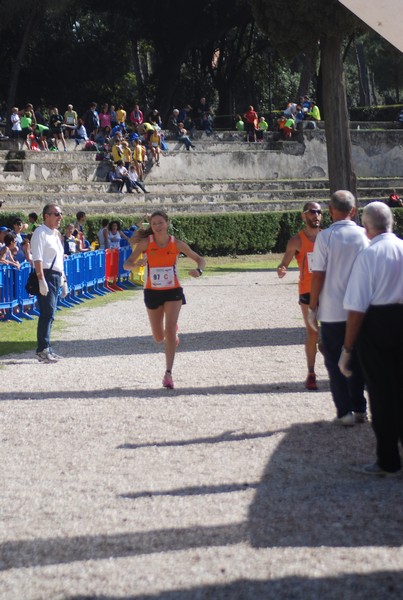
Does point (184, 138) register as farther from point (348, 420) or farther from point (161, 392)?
point (348, 420)

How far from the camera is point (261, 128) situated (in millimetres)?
50656

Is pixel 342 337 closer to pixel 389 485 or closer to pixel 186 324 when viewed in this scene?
pixel 389 485

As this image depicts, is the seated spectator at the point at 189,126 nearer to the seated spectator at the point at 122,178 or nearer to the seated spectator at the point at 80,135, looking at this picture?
the seated spectator at the point at 80,135

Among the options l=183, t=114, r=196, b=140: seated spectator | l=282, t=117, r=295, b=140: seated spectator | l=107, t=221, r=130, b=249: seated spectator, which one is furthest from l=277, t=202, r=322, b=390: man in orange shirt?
l=282, t=117, r=295, b=140: seated spectator

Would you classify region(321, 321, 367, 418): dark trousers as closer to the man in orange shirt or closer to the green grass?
the man in orange shirt

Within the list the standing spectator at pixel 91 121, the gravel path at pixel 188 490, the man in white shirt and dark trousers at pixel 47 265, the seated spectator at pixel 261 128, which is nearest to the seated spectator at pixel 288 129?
the seated spectator at pixel 261 128

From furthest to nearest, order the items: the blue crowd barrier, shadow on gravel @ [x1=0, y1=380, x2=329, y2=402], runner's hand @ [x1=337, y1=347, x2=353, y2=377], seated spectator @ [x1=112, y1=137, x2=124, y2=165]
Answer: seated spectator @ [x1=112, y1=137, x2=124, y2=165], the blue crowd barrier, shadow on gravel @ [x1=0, y1=380, x2=329, y2=402], runner's hand @ [x1=337, y1=347, x2=353, y2=377]

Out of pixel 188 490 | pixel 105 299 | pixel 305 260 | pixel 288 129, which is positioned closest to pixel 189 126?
pixel 288 129

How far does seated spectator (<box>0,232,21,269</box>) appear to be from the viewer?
18.1m

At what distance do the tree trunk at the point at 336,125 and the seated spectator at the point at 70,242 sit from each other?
18.7ft

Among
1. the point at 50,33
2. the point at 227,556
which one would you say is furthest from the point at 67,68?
the point at 227,556

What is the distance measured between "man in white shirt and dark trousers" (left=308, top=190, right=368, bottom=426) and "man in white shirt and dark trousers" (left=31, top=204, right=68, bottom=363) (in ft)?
17.0

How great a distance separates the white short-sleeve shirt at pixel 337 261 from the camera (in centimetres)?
882

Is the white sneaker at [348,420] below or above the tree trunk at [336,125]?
below
